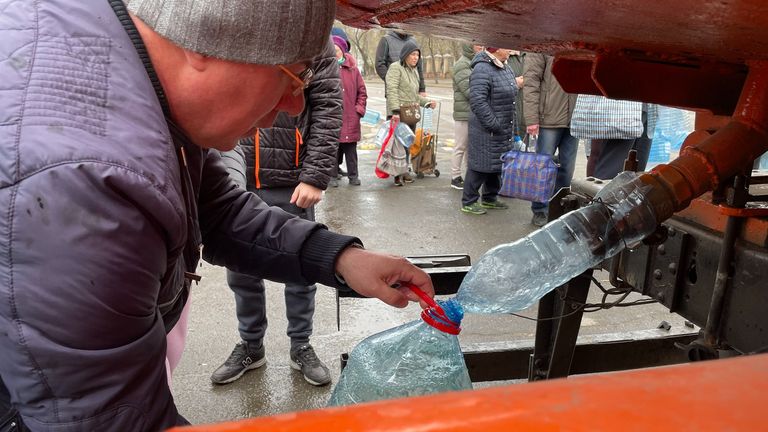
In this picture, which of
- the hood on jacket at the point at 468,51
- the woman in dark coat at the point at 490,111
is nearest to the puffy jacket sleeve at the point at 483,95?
the woman in dark coat at the point at 490,111

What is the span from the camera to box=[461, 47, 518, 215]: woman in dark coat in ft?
21.1

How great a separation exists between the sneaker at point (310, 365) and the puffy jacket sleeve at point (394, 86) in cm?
526

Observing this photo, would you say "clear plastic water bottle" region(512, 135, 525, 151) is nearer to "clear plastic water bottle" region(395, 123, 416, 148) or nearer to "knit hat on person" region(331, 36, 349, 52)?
"clear plastic water bottle" region(395, 123, 416, 148)

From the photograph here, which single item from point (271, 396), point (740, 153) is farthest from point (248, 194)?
point (271, 396)

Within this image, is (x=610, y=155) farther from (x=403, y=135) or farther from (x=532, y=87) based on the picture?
(x=403, y=135)

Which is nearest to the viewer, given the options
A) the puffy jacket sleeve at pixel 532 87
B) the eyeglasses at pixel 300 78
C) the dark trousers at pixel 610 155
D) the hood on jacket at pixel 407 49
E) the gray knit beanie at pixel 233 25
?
the gray knit beanie at pixel 233 25

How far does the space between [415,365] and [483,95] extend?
5.28 meters

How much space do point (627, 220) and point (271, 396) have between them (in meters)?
2.32

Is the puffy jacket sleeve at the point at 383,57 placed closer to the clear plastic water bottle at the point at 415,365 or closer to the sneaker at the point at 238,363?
the sneaker at the point at 238,363

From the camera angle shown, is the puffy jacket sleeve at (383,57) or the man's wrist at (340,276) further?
the puffy jacket sleeve at (383,57)

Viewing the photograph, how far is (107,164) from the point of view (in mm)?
899

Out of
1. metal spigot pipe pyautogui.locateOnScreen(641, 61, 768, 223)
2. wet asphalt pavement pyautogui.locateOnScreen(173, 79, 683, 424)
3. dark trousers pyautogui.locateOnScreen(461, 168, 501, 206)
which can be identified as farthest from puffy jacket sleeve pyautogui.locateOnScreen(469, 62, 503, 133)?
metal spigot pipe pyautogui.locateOnScreen(641, 61, 768, 223)

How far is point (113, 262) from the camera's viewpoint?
0.92 meters

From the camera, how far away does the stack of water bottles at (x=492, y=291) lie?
1.55 meters
